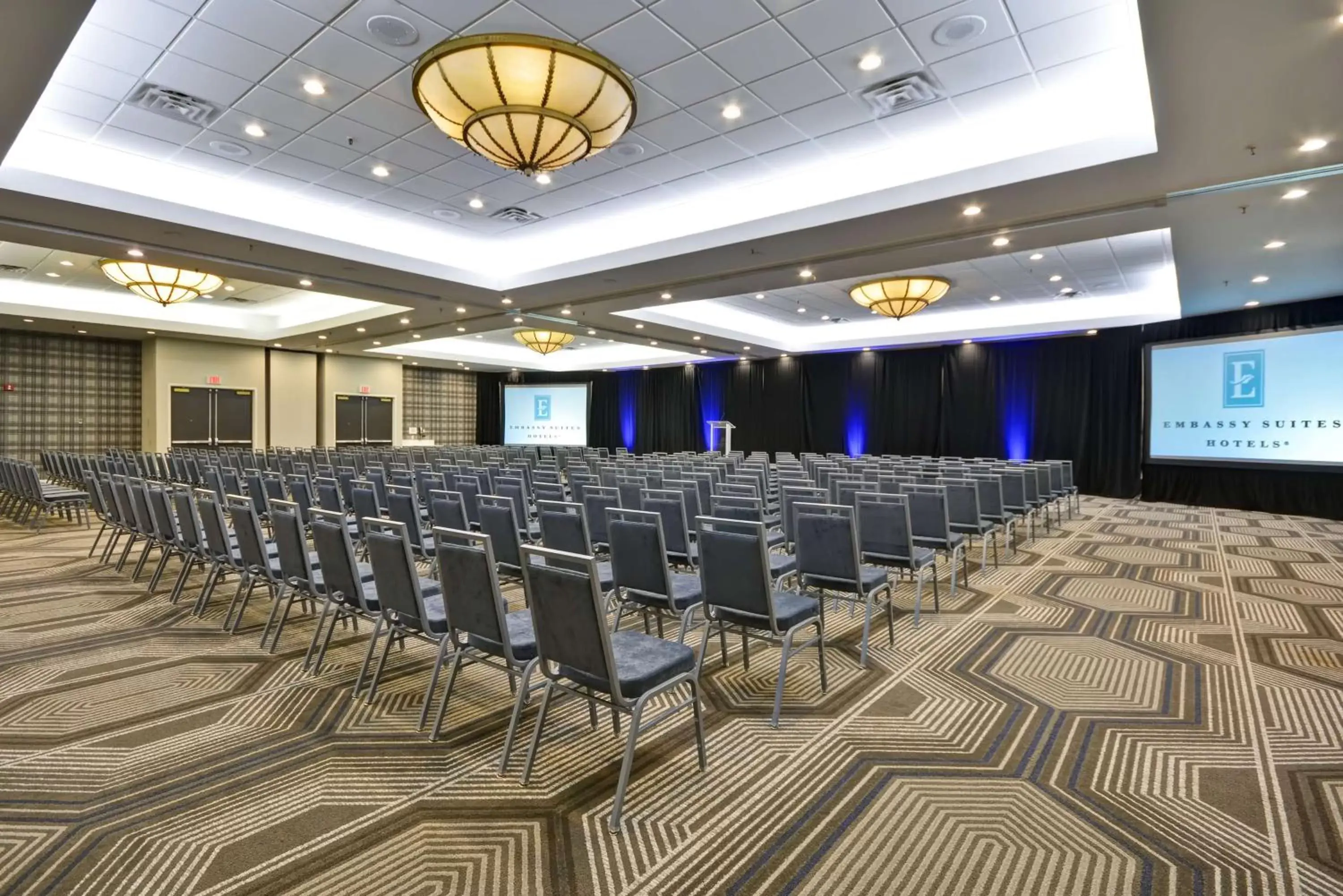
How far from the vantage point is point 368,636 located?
4.70 m

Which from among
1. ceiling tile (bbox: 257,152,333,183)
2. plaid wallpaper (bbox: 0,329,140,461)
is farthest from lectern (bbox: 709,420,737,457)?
plaid wallpaper (bbox: 0,329,140,461)

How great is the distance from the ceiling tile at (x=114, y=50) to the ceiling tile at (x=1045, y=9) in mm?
6089

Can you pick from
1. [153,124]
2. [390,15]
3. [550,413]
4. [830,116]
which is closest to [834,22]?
[830,116]

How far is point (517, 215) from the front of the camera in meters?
8.72

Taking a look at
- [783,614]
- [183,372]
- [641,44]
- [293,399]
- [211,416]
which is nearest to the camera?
[783,614]

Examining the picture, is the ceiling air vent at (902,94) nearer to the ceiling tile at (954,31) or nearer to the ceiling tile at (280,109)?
the ceiling tile at (954,31)

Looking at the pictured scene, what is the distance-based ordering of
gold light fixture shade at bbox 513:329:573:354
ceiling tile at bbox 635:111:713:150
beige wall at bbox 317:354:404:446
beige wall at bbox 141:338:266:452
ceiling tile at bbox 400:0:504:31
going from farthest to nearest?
beige wall at bbox 317:354:404:446
beige wall at bbox 141:338:266:452
gold light fixture shade at bbox 513:329:573:354
ceiling tile at bbox 635:111:713:150
ceiling tile at bbox 400:0:504:31

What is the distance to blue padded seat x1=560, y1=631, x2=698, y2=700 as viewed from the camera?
2527mm

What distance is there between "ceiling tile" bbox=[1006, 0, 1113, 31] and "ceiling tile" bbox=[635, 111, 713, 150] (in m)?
2.62

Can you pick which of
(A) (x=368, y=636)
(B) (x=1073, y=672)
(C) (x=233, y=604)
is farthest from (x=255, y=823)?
(B) (x=1073, y=672)

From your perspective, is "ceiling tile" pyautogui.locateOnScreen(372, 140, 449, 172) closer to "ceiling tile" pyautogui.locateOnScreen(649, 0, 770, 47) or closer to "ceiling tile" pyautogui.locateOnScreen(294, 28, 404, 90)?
"ceiling tile" pyautogui.locateOnScreen(294, 28, 404, 90)

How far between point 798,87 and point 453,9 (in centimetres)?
270

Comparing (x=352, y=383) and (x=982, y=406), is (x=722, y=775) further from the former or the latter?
(x=352, y=383)

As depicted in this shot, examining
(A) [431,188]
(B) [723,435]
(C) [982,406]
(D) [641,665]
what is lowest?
(D) [641,665]
